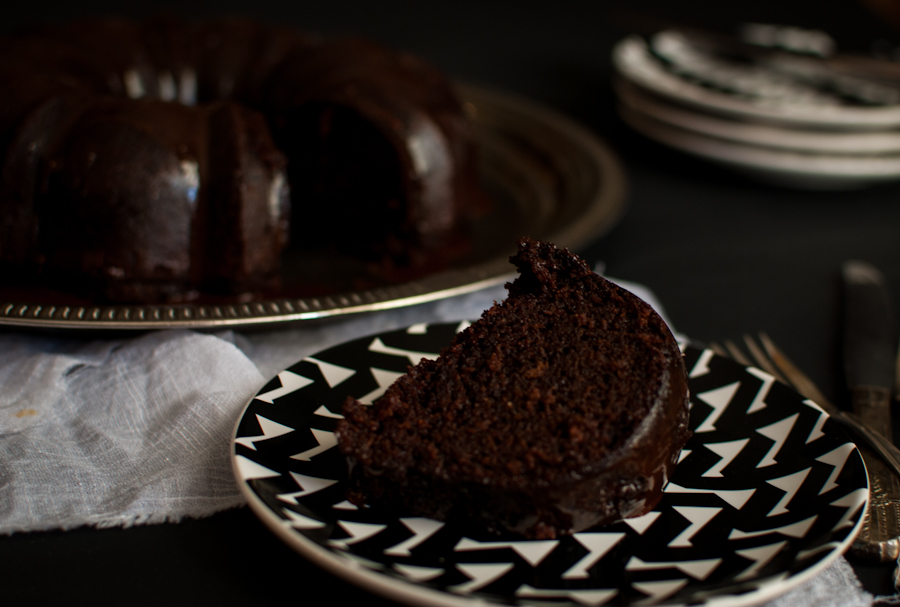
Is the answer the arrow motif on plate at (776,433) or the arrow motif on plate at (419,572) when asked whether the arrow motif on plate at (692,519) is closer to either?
the arrow motif on plate at (776,433)

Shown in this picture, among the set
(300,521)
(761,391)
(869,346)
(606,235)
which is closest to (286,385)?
(300,521)

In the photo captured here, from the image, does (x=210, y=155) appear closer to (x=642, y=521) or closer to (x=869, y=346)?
(x=642, y=521)

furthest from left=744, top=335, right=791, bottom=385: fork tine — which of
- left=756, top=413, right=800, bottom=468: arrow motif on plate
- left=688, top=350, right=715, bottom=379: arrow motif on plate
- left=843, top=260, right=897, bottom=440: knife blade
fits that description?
left=756, top=413, right=800, bottom=468: arrow motif on plate

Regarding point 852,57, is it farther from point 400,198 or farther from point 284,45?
point 284,45

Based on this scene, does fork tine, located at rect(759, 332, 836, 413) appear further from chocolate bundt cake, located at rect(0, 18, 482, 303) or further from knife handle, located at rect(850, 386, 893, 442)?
chocolate bundt cake, located at rect(0, 18, 482, 303)

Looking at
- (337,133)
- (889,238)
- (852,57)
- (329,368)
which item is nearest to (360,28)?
(337,133)

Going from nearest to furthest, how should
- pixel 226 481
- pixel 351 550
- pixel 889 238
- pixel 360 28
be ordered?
pixel 351 550, pixel 226 481, pixel 889 238, pixel 360 28

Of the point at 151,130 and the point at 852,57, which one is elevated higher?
the point at 852,57
